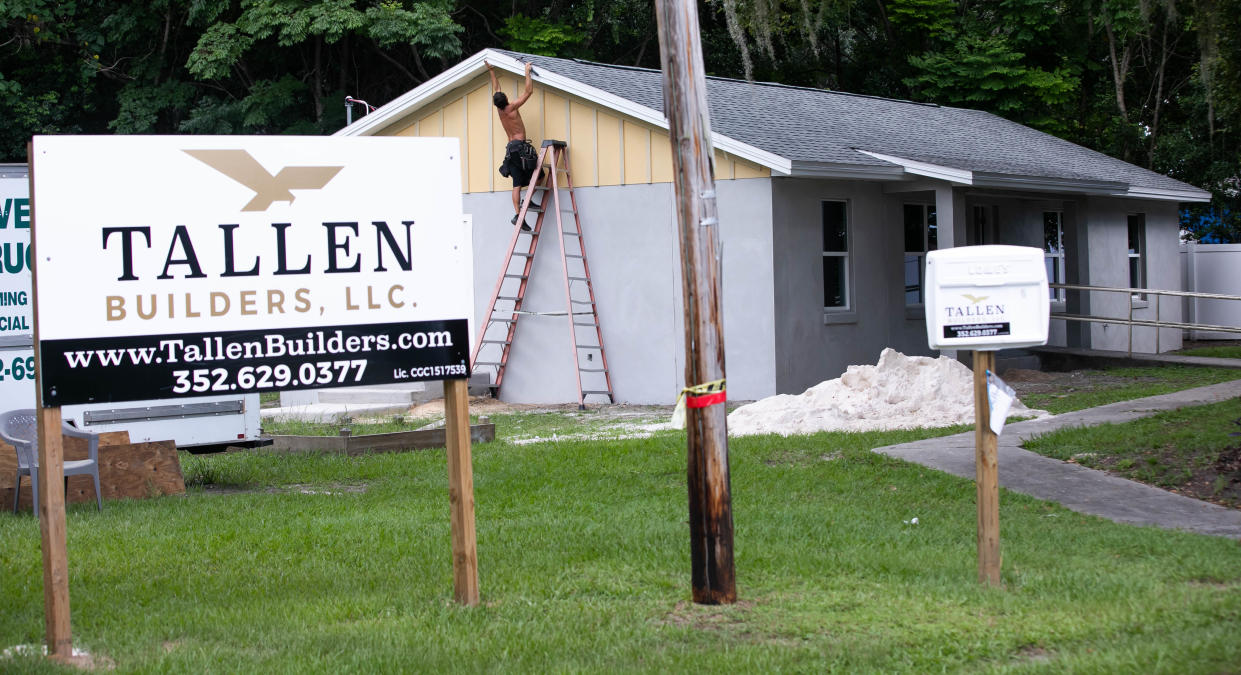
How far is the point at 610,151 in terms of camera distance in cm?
1789

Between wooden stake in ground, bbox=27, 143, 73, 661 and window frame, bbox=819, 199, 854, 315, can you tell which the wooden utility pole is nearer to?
wooden stake in ground, bbox=27, 143, 73, 661

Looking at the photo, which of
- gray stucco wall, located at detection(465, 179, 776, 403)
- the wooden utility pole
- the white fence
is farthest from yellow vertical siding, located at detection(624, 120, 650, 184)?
the white fence

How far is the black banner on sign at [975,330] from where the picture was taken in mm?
6371

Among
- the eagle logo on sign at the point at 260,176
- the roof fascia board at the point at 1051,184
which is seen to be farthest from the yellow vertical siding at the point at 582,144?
the eagle logo on sign at the point at 260,176

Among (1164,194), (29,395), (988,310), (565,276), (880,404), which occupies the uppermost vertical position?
(1164,194)

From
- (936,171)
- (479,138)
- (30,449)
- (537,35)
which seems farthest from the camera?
(537,35)

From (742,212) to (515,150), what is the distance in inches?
143

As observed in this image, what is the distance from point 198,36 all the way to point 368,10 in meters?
7.27

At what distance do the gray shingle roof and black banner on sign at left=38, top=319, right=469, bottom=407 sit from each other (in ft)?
33.1

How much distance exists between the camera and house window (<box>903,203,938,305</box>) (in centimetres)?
1956

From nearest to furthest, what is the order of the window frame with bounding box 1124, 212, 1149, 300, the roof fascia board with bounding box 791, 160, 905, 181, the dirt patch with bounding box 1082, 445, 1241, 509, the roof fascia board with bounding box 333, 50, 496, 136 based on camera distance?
the dirt patch with bounding box 1082, 445, 1241, 509
the roof fascia board with bounding box 791, 160, 905, 181
the roof fascia board with bounding box 333, 50, 496, 136
the window frame with bounding box 1124, 212, 1149, 300

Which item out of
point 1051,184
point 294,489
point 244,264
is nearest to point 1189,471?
point 244,264

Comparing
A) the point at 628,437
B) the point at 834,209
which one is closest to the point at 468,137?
the point at 834,209

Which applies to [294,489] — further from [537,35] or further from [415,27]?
[537,35]
